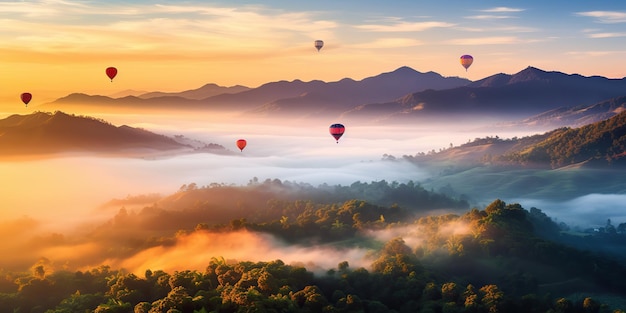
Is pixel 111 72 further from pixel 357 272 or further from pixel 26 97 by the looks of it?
pixel 357 272

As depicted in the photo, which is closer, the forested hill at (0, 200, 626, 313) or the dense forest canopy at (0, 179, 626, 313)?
the forested hill at (0, 200, 626, 313)

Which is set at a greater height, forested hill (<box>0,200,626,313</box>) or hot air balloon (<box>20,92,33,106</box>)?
hot air balloon (<box>20,92,33,106</box>)

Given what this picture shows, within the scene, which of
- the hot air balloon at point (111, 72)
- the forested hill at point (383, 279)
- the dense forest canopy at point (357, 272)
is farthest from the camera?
the hot air balloon at point (111, 72)

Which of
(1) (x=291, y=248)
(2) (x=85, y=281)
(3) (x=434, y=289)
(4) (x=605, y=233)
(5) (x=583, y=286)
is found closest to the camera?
(3) (x=434, y=289)

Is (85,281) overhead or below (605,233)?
overhead

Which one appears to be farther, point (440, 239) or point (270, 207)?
point (270, 207)

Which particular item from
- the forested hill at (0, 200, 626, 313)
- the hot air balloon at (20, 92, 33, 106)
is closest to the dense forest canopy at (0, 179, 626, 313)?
the forested hill at (0, 200, 626, 313)

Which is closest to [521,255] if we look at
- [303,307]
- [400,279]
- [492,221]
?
[492,221]

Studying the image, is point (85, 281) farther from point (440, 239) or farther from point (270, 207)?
point (270, 207)

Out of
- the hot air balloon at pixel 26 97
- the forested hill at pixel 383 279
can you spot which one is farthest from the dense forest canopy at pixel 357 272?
the hot air balloon at pixel 26 97

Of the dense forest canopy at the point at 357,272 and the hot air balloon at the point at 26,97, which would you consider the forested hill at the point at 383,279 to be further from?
the hot air balloon at the point at 26,97

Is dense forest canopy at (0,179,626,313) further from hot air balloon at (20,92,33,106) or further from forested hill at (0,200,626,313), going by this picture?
hot air balloon at (20,92,33,106)
